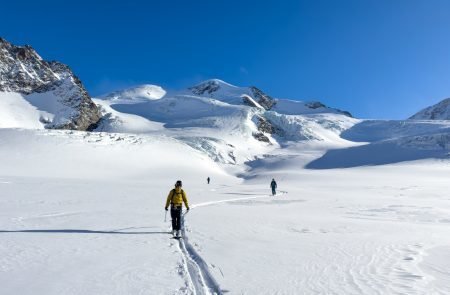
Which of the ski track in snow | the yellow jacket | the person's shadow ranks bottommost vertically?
the ski track in snow

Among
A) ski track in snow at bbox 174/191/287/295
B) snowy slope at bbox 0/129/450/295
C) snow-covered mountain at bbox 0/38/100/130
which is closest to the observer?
ski track in snow at bbox 174/191/287/295

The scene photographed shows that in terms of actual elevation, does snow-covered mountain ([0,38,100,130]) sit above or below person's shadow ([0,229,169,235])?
above

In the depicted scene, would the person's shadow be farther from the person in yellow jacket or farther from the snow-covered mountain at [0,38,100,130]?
the snow-covered mountain at [0,38,100,130]

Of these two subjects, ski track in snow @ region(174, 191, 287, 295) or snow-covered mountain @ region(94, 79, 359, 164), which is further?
snow-covered mountain @ region(94, 79, 359, 164)

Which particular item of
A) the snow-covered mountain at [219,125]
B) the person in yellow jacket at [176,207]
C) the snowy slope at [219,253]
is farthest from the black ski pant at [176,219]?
the snow-covered mountain at [219,125]

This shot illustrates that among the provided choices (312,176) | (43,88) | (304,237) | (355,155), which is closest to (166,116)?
(43,88)

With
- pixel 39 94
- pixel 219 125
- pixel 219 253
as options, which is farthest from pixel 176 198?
pixel 39 94

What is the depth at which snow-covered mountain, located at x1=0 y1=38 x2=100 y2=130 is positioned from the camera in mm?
141375

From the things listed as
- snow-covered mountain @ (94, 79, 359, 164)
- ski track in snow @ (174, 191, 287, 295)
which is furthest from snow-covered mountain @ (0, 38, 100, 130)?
ski track in snow @ (174, 191, 287, 295)

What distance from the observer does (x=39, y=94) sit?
161125 mm

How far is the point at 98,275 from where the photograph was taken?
7656 mm

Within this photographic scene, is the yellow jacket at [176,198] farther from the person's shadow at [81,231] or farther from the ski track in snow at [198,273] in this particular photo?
the ski track in snow at [198,273]

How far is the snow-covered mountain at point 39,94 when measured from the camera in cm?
14138

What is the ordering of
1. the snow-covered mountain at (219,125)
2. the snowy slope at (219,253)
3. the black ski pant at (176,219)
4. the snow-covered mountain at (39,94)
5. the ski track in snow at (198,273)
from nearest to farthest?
1. the ski track in snow at (198,273)
2. the snowy slope at (219,253)
3. the black ski pant at (176,219)
4. the snow-covered mountain at (219,125)
5. the snow-covered mountain at (39,94)
